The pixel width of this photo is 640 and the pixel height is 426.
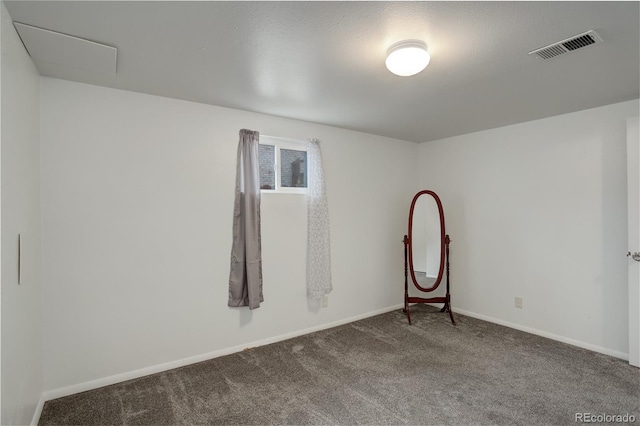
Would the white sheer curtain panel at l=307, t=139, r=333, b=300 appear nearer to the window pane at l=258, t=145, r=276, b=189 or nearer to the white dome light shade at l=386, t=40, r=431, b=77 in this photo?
the window pane at l=258, t=145, r=276, b=189

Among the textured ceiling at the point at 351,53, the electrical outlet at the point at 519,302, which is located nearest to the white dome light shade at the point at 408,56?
the textured ceiling at the point at 351,53

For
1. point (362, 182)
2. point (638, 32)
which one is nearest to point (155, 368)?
point (362, 182)

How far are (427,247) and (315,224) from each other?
1592mm

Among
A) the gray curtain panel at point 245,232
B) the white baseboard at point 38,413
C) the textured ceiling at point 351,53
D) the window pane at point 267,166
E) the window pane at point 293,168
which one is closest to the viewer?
the textured ceiling at point 351,53

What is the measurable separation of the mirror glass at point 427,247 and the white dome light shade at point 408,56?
8.40ft

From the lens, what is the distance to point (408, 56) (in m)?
1.83

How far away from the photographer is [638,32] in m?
1.75

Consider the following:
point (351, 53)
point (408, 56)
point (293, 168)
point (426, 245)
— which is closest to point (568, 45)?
point (408, 56)

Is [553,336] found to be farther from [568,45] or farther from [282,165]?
[282,165]

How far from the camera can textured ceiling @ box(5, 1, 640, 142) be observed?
156 cm

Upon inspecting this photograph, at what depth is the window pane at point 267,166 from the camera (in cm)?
330

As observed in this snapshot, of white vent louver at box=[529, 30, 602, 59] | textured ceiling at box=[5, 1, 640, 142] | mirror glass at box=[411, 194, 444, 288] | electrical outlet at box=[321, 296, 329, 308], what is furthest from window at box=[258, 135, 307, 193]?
white vent louver at box=[529, 30, 602, 59]

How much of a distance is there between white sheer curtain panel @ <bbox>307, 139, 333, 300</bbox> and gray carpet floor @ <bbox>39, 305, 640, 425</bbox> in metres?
0.63

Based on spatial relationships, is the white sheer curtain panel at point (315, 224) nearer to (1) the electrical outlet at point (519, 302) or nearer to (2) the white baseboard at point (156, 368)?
(2) the white baseboard at point (156, 368)
